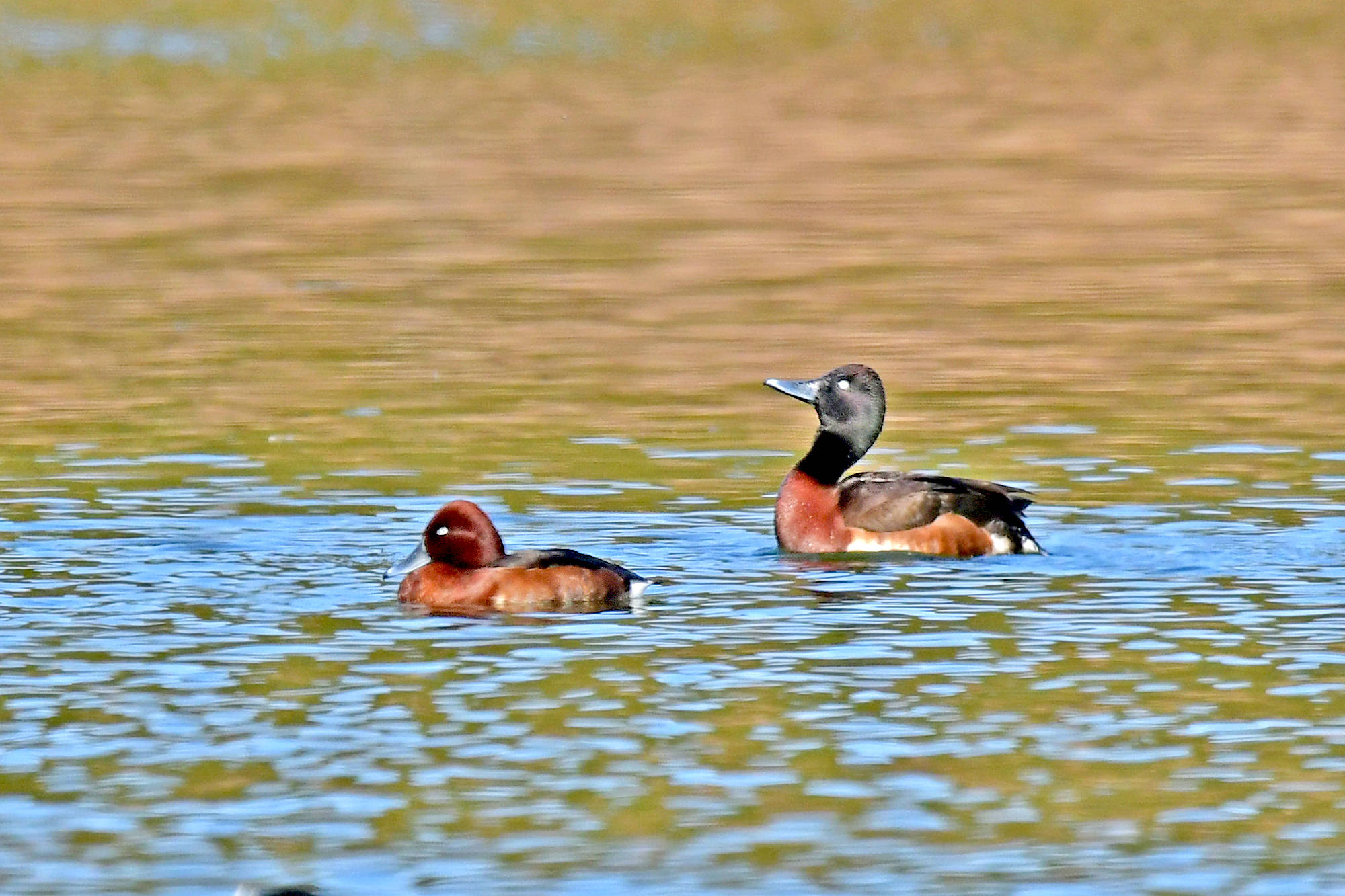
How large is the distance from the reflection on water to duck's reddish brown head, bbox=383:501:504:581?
0.30 meters

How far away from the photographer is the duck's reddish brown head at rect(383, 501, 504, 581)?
43.7 ft

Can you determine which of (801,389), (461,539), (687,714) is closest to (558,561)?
(461,539)

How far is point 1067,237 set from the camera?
99.9 feet

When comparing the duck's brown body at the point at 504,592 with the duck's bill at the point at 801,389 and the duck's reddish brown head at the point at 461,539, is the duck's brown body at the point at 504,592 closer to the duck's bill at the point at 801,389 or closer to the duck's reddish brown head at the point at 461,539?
the duck's reddish brown head at the point at 461,539

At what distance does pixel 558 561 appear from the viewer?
13.0m

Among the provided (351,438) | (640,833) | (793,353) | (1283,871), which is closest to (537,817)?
(640,833)

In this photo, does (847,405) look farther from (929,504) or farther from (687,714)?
(687,714)

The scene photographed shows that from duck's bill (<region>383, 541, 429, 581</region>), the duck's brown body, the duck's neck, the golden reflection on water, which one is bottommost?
the duck's brown body

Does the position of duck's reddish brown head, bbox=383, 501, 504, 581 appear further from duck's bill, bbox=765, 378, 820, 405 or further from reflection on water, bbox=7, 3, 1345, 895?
duck's bill, bbox=765, 378, 820, 405

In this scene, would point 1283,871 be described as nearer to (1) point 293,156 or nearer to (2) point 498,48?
(1) point 293,156

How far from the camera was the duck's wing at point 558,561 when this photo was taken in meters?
12.9

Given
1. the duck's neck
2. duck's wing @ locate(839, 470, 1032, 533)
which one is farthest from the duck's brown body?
the duck's neck

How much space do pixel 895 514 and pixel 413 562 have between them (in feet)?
8.93

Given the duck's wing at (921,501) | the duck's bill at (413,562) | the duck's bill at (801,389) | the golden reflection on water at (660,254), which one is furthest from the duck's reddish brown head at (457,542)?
the golden reflection on water at (660,254)
